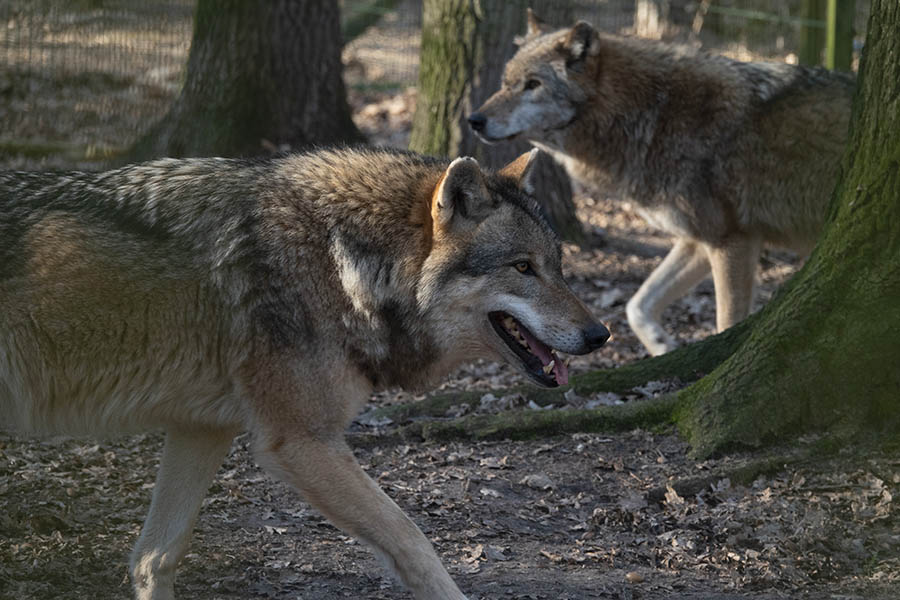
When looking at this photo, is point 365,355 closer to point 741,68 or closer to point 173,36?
point 741,68

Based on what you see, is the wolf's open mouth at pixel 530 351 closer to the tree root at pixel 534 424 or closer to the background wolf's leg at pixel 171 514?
the background wolf's leg at pixel 171 514

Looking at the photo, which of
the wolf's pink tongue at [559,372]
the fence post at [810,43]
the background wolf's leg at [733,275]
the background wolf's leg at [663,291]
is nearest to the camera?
the wolf's pink tongue at [559,372]

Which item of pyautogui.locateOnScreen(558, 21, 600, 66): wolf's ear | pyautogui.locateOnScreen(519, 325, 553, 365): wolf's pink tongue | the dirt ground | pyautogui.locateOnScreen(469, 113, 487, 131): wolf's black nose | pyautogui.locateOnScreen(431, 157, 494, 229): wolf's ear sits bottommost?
the dirt ground

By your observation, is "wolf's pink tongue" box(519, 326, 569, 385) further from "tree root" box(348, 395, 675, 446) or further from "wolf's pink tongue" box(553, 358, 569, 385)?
"tree root" box(348, 395, 675, 446)

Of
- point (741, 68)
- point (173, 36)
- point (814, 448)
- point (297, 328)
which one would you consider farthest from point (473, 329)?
point (173, 36)

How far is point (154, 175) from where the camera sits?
4.16m

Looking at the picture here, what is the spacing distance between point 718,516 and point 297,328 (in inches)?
85.4

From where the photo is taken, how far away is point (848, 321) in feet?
15.4

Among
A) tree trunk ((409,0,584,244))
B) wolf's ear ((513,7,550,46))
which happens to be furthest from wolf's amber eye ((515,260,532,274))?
tree trunk ((409,0,584,244))

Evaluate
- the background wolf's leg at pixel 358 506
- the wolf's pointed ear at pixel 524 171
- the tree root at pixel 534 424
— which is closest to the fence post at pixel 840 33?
the tree root at pixel 534 424

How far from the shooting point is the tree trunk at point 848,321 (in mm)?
4602

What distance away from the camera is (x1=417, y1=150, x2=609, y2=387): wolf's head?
13.4 feet

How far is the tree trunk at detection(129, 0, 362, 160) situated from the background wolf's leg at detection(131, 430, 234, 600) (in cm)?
627

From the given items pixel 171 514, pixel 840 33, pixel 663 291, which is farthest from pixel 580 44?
pixel 171 514
